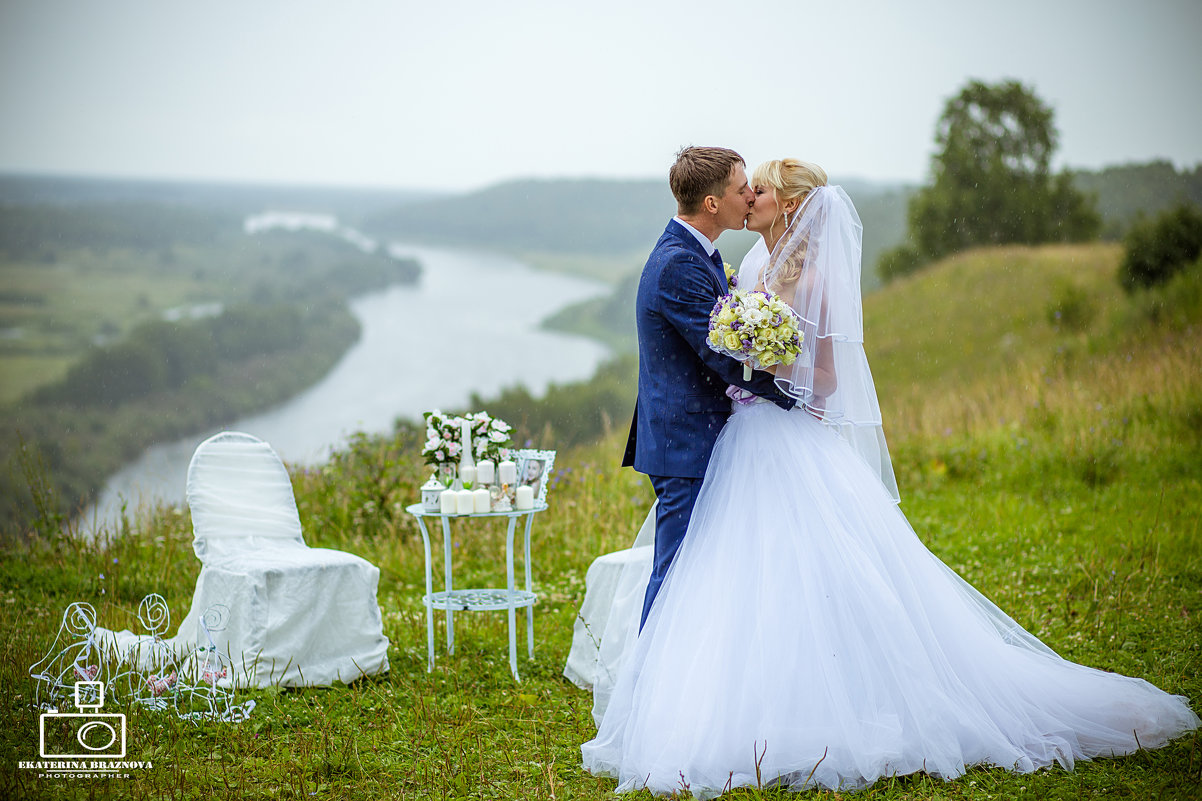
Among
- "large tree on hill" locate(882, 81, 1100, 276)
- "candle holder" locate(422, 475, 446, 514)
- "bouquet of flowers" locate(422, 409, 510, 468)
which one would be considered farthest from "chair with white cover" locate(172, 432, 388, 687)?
"large tree on hill" locate(882, 81, 1100, 276)

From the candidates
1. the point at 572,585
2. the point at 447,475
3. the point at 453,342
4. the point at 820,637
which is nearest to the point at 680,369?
the point at 820,637

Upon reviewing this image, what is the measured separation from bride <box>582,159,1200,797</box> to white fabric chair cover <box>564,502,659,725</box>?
457 mm

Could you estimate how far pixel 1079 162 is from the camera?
28.2 m

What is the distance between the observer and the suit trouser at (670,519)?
3623 mm

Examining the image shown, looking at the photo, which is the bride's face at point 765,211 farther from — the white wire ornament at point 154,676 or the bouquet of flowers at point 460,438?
the white wire ornament at point 154,676

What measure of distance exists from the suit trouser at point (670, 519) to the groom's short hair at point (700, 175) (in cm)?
104

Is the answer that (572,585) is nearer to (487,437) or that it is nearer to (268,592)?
(487,437)

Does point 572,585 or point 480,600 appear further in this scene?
point 572,585

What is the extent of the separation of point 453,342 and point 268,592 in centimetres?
2838

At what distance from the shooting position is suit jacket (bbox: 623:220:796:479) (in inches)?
136

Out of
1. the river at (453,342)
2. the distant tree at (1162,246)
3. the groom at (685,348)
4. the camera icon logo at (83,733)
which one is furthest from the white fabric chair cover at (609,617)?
the river at (453,342)

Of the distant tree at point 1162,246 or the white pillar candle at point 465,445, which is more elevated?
the distant tree at point 1162,246

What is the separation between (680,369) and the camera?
359 cm

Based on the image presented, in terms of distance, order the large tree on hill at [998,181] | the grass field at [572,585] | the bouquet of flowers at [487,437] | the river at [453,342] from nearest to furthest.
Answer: the grass field at [572,585] → the bouquet of flowers at [487,437] → the large tree on hill at [998,181] → the river at [453,342]
